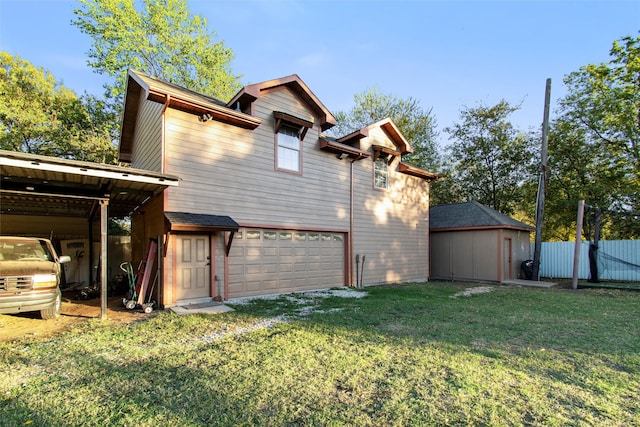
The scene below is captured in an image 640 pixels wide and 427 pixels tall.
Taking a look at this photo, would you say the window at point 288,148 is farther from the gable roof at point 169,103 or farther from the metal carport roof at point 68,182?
the metal carport roof at point 68,182

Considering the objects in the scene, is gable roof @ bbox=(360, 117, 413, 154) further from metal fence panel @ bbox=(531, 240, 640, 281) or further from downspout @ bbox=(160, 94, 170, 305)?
metal fence panel @ bbox=(531, 240, 640, 281)

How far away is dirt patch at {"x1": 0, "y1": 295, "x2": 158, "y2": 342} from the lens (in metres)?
5.34

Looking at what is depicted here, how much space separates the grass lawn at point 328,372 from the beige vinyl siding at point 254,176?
3074 mm

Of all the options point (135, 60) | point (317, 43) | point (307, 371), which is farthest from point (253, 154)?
point (135, 60)

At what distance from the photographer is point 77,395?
10.3ft

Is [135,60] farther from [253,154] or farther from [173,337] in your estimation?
[173,337]

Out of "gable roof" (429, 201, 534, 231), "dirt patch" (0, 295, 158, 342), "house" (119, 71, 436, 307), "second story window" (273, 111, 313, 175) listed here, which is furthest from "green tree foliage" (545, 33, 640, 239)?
"dirt patch" (0, 295, 158, 342)

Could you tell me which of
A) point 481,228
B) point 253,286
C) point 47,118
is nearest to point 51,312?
point 253,286

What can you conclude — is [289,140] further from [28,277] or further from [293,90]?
[28,277]

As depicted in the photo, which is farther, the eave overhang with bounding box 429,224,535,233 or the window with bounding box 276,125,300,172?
the eave overhang with bounding box 429,224,535,233

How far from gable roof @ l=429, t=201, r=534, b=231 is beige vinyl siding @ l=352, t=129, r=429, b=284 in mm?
1370

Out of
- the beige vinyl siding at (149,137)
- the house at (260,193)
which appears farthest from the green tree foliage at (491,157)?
the beige vinyl siding at (149,137)

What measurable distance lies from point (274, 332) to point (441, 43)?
1293 centimetres

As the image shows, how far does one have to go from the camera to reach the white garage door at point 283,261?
860 cm
